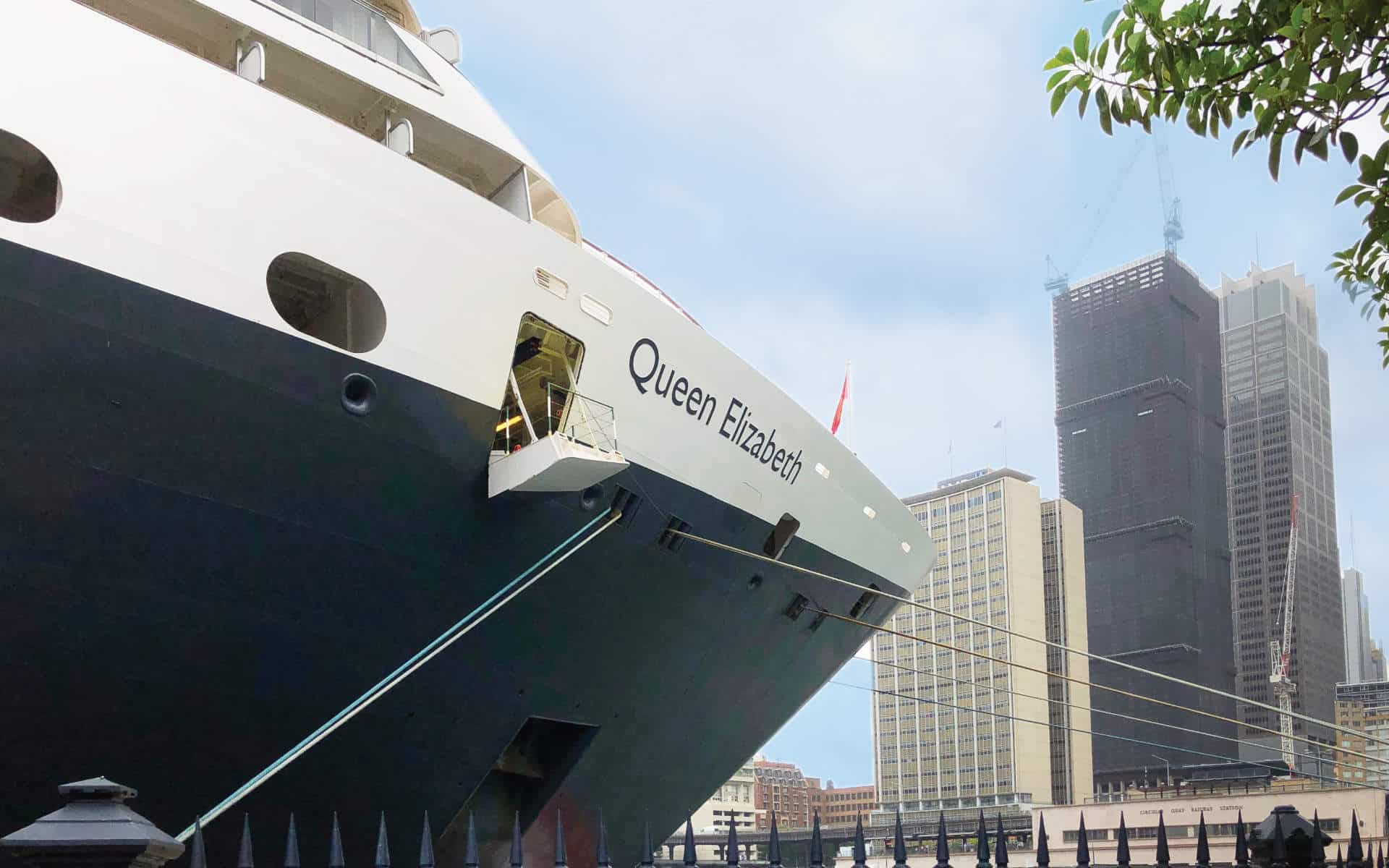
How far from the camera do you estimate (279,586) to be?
27.0ft

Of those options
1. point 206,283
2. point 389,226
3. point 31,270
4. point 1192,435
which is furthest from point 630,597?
point 1192,435

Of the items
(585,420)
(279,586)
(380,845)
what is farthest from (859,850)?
(585,420)

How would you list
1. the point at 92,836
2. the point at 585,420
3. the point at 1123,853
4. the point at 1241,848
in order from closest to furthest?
the point at 92,836 < the point at 1241,848 < the point at 1123,853 < the point at 585,420

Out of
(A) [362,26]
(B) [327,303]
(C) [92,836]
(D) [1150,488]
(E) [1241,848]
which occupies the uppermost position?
(D) [1150,488]

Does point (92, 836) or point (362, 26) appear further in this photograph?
point (362, 26)

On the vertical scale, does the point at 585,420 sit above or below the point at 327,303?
below

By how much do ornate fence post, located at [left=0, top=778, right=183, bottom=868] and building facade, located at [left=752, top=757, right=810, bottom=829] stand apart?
174150 millimetres

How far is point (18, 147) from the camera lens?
7367 mm

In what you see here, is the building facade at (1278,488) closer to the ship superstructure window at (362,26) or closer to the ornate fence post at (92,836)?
the ship superstructure window at (362,26)

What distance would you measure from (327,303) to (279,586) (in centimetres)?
206

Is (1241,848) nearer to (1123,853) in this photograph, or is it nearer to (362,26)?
(1123,853)

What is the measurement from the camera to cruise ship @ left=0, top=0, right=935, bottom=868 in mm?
7172

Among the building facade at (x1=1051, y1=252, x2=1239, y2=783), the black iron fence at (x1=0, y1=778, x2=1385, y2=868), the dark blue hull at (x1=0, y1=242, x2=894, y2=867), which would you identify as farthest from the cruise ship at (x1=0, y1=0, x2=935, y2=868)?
the building facade at (x1=1051, y1=252, x2=1239, y2=783)

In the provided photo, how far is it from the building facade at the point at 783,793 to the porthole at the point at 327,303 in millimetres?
169943
